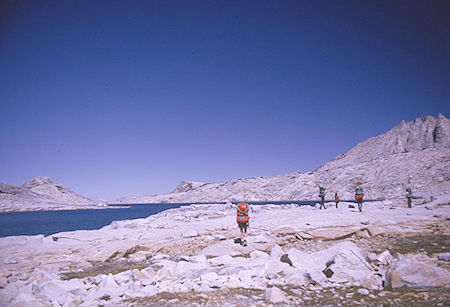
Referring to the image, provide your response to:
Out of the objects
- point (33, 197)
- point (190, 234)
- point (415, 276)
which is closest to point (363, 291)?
point (415, 276)

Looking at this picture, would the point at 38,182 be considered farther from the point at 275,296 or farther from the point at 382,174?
the point at 275,296

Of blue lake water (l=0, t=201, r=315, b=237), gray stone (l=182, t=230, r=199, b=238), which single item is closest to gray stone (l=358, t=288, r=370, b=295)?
gray stone (l=182, t=230, r=199, b=238)

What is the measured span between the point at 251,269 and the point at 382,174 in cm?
8725

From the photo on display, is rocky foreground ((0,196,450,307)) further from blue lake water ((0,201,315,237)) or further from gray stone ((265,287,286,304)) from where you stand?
blue lake water ((0,201,315,237))

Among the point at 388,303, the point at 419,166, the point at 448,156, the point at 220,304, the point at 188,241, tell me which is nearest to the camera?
the point at 388,303

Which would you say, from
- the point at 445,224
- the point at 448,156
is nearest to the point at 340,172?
the point at 448,156

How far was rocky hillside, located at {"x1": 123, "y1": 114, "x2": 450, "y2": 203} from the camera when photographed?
63.9 meters

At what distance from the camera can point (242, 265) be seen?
8.96 meters

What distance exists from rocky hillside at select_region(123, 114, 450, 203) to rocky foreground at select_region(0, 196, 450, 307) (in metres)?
25.0

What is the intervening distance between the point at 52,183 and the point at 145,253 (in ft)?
646

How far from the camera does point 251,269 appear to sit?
8398mm

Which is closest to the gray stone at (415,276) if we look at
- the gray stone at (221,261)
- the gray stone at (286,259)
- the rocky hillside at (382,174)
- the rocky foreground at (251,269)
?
the rocky foreground at (251,269)

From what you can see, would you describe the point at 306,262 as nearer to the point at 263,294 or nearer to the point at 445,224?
the point at 263,294

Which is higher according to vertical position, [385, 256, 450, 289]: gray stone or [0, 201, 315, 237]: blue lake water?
[385, 256, 450, 289]: gray stone
